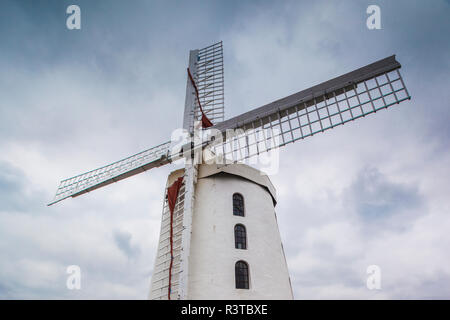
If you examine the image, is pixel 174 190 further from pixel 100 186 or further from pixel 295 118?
pixel 295 118

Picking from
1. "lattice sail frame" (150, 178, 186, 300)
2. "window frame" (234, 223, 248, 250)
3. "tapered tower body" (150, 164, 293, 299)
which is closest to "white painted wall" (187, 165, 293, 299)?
"tapered tower body" (150, 164, 293, 299)

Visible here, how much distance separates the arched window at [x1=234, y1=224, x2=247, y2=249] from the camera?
15.5 meters

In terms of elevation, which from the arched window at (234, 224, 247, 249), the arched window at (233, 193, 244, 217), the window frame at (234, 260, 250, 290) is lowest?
the window frame at (234, 260, 250, 290)

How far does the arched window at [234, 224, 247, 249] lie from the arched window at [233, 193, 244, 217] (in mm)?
781

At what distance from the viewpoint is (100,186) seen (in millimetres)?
18781

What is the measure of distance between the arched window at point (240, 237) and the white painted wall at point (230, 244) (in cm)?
23

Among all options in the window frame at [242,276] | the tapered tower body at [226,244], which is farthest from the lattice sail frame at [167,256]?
the window frame at [242,276]

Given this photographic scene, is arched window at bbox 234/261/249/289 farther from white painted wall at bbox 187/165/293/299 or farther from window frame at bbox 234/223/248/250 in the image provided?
window frame at bbox 234/223/248/250

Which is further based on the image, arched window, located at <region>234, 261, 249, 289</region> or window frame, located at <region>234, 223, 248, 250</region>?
window frame, located at <region>234, 223, 248, 250</region>

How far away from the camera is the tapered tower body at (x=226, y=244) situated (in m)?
14.0

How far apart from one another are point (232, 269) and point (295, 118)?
829 centimetres

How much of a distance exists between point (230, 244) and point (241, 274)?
1.53m

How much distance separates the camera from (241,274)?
14.6 m
